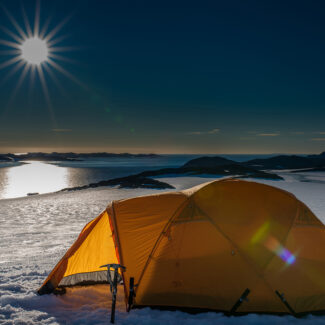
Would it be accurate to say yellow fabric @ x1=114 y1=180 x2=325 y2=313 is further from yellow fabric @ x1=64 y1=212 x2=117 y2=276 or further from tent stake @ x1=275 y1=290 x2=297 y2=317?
yellow fabric @ x1=64 y1=212 x2=117 y2=276

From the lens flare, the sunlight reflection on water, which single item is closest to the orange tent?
the lens flare

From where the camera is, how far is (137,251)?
529cm

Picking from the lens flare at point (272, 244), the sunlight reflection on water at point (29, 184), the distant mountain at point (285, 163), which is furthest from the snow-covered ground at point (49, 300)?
the distant mountain at point (285, 163)

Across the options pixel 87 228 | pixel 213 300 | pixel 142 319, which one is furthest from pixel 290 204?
pixel 87 228

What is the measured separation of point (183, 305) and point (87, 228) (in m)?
2.34

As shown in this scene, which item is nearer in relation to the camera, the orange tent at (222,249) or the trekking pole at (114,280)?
the trekking pole at (114,280)

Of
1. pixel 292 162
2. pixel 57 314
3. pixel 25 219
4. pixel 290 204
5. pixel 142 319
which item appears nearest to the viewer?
pixel 142 319

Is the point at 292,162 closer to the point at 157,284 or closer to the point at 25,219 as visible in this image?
the point at 25,219

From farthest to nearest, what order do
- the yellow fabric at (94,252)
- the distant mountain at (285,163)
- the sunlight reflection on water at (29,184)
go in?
the distant mountain at (285,163) < the sunlight reflection on water at (29,184) < the yellow fabric at (94,252)

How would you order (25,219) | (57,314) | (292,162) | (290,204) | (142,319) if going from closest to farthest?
1. (142,319)
2. (57,314)
3. (290,204)
4. (25,219)
5. (292,162)

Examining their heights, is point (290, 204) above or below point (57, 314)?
above

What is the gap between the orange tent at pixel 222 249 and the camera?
16.1ft

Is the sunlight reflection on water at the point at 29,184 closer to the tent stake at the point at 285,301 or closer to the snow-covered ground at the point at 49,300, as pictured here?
the snow-covered ground at the point at 49,300

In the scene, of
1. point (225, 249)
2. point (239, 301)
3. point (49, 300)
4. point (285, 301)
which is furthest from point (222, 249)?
point (49, 300)
